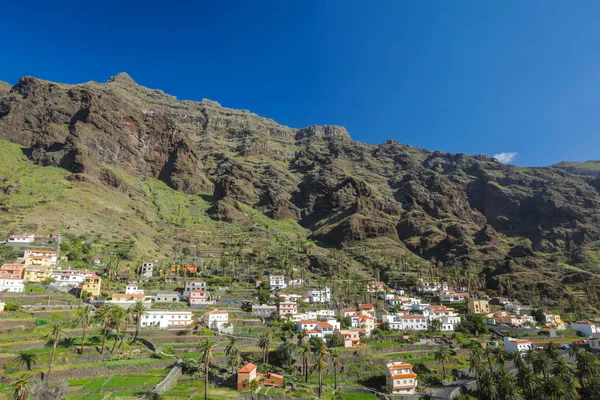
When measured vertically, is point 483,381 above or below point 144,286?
below

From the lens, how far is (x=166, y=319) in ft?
258

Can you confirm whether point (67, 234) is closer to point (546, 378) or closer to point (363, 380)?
point (363, 380)

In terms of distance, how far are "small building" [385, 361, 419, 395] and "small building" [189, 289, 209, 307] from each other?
49009 mm

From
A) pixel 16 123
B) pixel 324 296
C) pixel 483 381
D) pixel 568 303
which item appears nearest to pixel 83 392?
pixel 483 381

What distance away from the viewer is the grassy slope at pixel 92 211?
12519cm

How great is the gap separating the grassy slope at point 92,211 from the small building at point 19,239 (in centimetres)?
740

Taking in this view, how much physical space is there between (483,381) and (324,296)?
62.9 metres

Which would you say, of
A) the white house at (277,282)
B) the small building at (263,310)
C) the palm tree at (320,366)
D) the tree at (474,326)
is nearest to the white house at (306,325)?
the small building at (263,310)

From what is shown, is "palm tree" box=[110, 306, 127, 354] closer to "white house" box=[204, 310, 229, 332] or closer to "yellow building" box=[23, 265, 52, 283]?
"white house" box=[204, 310, 229, 332]

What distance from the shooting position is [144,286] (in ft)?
331

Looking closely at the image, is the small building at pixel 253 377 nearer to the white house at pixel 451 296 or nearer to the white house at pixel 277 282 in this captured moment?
the white house at pixel 277 282

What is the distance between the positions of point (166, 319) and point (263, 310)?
24.1 metres

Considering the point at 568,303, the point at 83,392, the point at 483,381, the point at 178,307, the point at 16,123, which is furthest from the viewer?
the point at 16,123

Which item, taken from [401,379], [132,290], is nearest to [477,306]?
[401,379]
